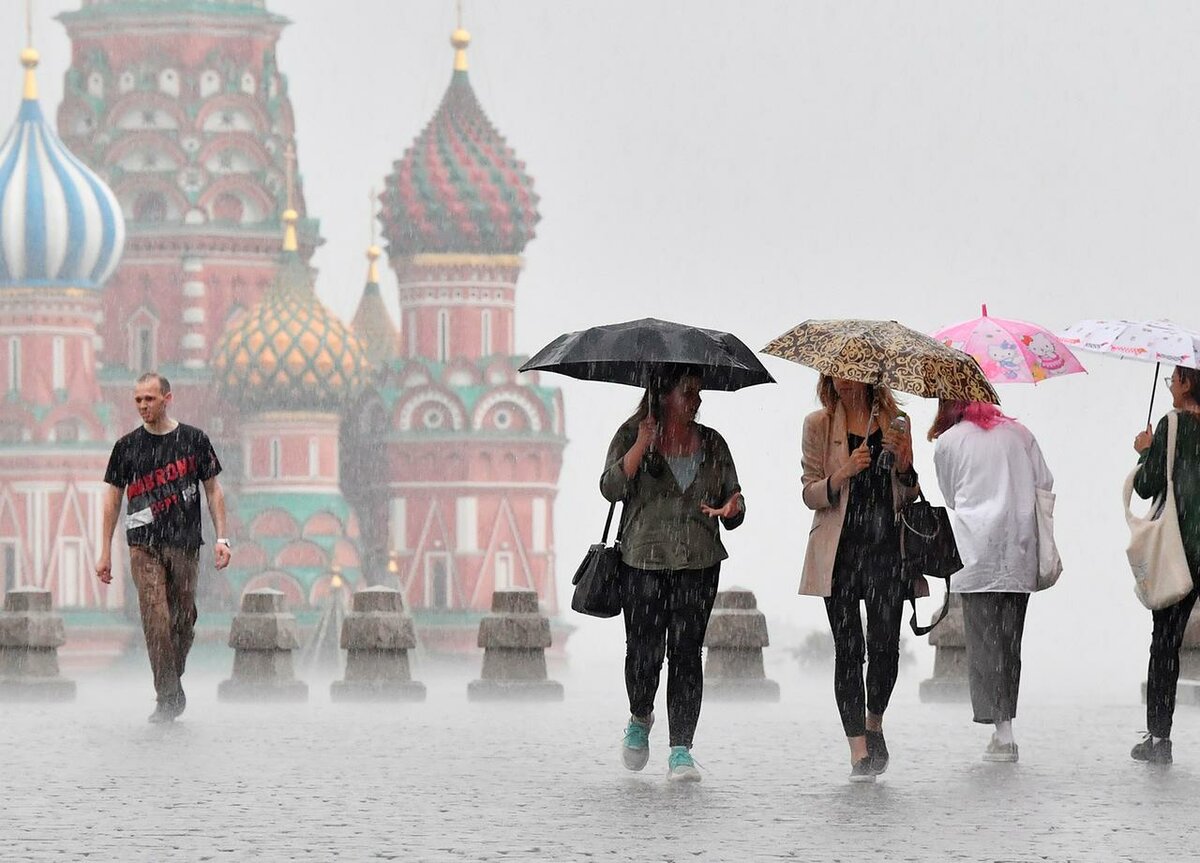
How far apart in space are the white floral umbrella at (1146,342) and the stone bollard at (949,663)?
266 inches

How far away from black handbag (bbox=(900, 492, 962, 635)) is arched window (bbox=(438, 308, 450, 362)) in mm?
64222

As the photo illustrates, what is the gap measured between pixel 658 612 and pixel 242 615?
9.67 meters

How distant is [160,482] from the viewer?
1438cm

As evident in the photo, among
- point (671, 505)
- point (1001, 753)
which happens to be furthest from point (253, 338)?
point (671, 505)

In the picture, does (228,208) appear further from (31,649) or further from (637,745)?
(637,745)

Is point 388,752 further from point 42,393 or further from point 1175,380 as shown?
point 42,393

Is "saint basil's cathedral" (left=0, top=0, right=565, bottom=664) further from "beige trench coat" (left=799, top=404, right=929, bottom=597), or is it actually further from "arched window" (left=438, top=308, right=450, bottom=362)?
"beige trench coat" (left=799, top=404, right=929, bottom=597)

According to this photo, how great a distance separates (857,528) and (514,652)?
9.48 m

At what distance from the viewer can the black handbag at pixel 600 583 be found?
1131 centimetres

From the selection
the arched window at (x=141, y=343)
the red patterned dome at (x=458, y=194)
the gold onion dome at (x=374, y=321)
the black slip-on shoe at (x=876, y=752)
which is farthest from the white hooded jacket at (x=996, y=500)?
the gold onion dome at (x=374, y=321)

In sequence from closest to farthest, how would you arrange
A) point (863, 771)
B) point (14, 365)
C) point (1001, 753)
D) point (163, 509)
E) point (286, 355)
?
point (863, 771), point (1001, 753), point (163, 509), point (14, 365), point (286, 355)

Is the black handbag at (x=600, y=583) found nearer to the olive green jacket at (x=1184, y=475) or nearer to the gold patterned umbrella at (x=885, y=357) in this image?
the gold patterned umbrella at (x=885, y=357)

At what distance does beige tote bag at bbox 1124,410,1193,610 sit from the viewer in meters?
12.2

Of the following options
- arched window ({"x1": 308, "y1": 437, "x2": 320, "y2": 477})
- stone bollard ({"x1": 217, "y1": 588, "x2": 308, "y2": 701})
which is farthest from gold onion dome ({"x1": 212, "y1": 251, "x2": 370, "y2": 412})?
stone bollard ({"x1": 217, "y1": 588, "x2": 308, "y2": 701})
